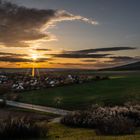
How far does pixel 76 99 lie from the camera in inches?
1405

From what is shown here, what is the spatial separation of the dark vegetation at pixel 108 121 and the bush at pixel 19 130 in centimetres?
303

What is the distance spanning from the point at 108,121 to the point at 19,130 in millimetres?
4689

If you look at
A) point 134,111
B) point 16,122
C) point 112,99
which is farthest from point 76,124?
point 112,99

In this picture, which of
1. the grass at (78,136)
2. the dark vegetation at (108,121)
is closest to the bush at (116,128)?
the dark vegetation at (108,121)

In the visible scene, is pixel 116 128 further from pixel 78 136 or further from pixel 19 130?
pixel 19 130

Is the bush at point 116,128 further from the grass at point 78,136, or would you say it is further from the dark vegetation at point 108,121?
the grass at point 78,136

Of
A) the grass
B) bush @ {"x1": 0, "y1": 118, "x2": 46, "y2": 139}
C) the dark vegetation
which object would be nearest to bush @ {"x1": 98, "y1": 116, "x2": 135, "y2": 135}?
the dark vegetation

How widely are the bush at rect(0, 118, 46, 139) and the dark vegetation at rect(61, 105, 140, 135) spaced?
3.03 meters

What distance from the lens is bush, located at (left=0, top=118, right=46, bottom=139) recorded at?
14.4 m

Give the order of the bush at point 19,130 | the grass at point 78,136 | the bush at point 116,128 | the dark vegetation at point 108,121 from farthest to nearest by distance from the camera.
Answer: the dark vegetation at point 108,121 < the bush at point 116,128 < the bush at point 19,130 < the grass at point 78,136

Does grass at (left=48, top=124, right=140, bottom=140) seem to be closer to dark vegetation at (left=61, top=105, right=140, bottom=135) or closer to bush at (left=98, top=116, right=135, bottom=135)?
bush at (left=98, top=116, right=135, bottom=135)

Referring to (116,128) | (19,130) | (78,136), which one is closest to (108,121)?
(116,128)

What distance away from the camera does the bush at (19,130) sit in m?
14.4

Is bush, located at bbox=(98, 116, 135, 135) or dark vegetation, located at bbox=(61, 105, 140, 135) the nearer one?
bush, located at bbox=(98, 116, 135, 135)
